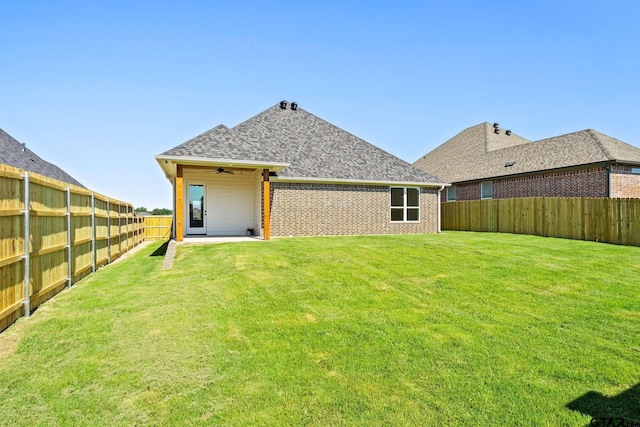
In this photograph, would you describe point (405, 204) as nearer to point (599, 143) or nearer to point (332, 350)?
point (599, 143)

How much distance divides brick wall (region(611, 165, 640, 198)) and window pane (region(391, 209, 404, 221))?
33.0 feet

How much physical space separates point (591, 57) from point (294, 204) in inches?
543

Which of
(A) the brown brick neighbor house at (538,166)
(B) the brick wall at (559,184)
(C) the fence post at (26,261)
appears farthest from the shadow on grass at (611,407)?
(A) the brown brick neighbor house at (538,166)

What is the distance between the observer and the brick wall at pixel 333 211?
14.7 meters

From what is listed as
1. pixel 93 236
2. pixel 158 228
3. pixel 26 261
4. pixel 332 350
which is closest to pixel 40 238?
pixel 26 261

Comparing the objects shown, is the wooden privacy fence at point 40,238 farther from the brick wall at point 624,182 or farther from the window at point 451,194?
the window at point 451,194

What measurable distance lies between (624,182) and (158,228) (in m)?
27.0

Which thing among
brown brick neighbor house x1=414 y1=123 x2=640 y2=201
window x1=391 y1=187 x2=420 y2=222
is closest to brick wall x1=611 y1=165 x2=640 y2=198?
brown brick neighbor house x1=414 y1=123 x2=640 y2=201

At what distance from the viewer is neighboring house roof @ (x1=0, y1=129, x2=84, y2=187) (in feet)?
66.9

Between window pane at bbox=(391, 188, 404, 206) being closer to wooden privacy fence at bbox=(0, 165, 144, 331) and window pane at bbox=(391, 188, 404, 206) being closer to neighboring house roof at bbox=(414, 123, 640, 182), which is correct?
neighboring house roof at bbox=(414, 123, 640, 182)

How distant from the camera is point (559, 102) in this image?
17.3 metres

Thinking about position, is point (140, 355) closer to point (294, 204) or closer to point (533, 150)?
point (294, 204)

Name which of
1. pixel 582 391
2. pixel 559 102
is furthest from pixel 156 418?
pixel 559 102

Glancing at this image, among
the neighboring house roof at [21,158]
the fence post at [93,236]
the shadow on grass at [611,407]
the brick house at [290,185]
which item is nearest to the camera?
the shadow on grass at [611,407]
